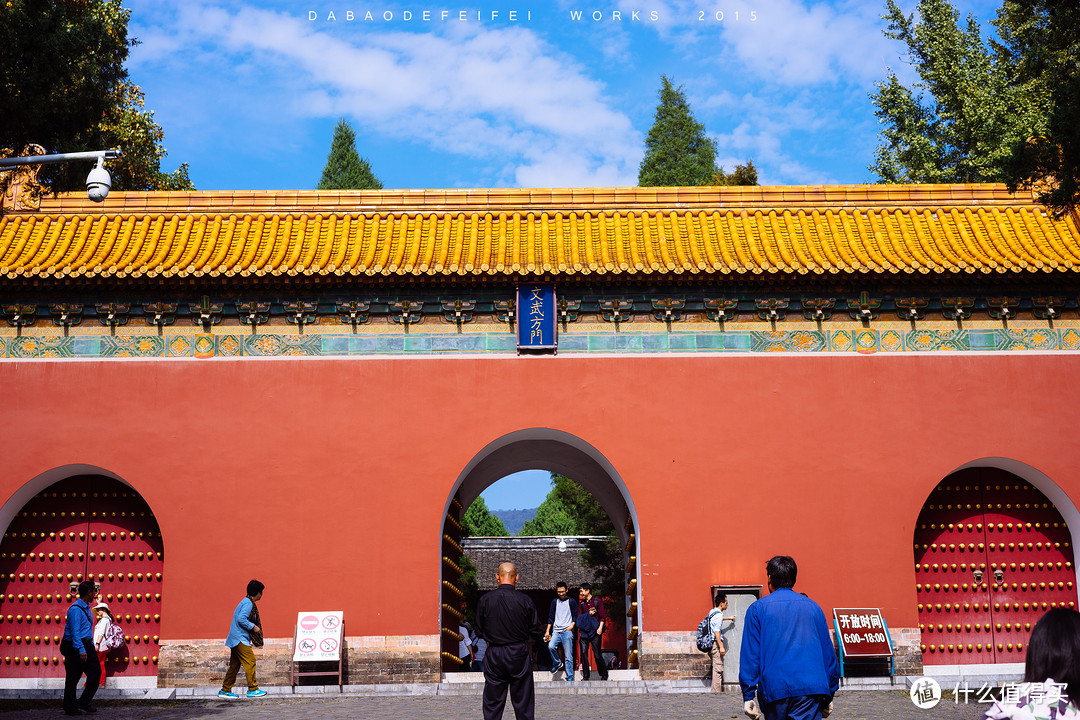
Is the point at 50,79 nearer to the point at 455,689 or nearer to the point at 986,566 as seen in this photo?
the point at 455,689

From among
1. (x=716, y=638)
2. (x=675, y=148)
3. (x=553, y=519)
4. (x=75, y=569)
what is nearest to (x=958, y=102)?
(x=675, y=148)

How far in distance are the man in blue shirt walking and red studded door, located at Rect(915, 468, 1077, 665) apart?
8174mm

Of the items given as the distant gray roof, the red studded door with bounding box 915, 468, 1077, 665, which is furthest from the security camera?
the distant gray roof

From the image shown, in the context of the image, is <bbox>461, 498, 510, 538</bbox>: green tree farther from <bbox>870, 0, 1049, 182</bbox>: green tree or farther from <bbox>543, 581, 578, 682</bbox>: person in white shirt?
<bbox>543, 581, 578, 682</bbox>: person in white shirt

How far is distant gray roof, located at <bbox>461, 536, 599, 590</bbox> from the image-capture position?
26656 mm

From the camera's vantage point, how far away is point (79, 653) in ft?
27.3

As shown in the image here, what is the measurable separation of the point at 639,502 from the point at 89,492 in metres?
5.98

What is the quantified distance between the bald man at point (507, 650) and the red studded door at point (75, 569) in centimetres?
543

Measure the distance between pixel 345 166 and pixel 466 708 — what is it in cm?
3007

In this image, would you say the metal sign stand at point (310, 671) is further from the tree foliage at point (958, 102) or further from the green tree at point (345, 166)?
the green tree at point (345, 166)

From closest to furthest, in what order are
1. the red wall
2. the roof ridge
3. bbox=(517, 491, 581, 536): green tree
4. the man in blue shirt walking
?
the man in blue shirt walking → the red wall → the roof ridge → bbox=(517, 491, 581, 536): green tree

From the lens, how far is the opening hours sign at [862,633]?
31.6ft

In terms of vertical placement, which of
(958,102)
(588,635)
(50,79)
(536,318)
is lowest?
(588,635)

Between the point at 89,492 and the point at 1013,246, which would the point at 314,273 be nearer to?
the point at 89,492
